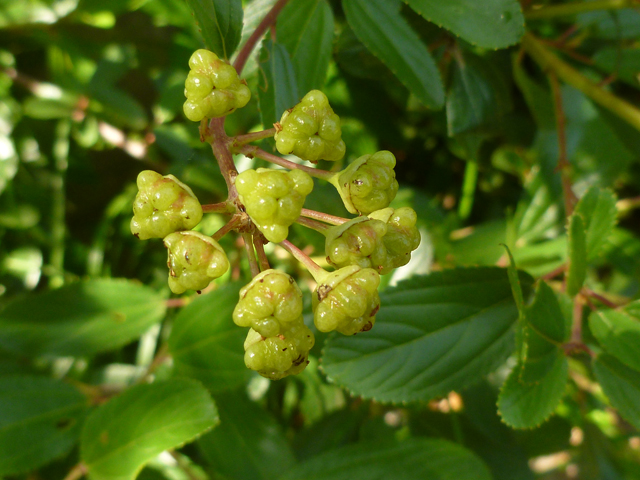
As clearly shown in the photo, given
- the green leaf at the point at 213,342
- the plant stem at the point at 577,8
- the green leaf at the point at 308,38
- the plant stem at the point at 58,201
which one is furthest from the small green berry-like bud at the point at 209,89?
the plant stem at the point at 58,201

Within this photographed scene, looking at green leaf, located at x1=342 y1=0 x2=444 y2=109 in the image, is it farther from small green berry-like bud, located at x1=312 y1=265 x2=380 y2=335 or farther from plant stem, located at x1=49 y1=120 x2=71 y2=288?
plant stem, located at x1=49 y1=120 x2=71 y2=288

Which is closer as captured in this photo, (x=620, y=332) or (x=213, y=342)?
(x=620, y=332)

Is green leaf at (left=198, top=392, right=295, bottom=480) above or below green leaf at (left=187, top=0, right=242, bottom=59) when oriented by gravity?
below

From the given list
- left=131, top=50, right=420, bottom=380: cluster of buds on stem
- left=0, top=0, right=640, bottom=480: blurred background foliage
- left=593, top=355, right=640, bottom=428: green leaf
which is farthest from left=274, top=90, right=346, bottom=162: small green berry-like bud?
left=593, top=355, right=640, bottom=428: green leaf

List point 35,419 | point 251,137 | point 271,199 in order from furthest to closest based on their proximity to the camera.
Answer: point 35,419 < point 251,137 < point 271,199

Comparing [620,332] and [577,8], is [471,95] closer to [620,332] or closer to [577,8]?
[577,8]

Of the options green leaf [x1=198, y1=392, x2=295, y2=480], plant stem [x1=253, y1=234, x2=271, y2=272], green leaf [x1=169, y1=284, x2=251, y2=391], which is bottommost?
green leaf [x1=198, y1=392, x2=295, y2=480]

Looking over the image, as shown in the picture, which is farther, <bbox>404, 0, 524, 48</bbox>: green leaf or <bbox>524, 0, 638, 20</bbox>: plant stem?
<bbox>524, 0, 638, 20</bbox>: plant stem

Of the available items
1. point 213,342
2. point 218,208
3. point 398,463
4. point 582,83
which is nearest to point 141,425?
point 213,342
